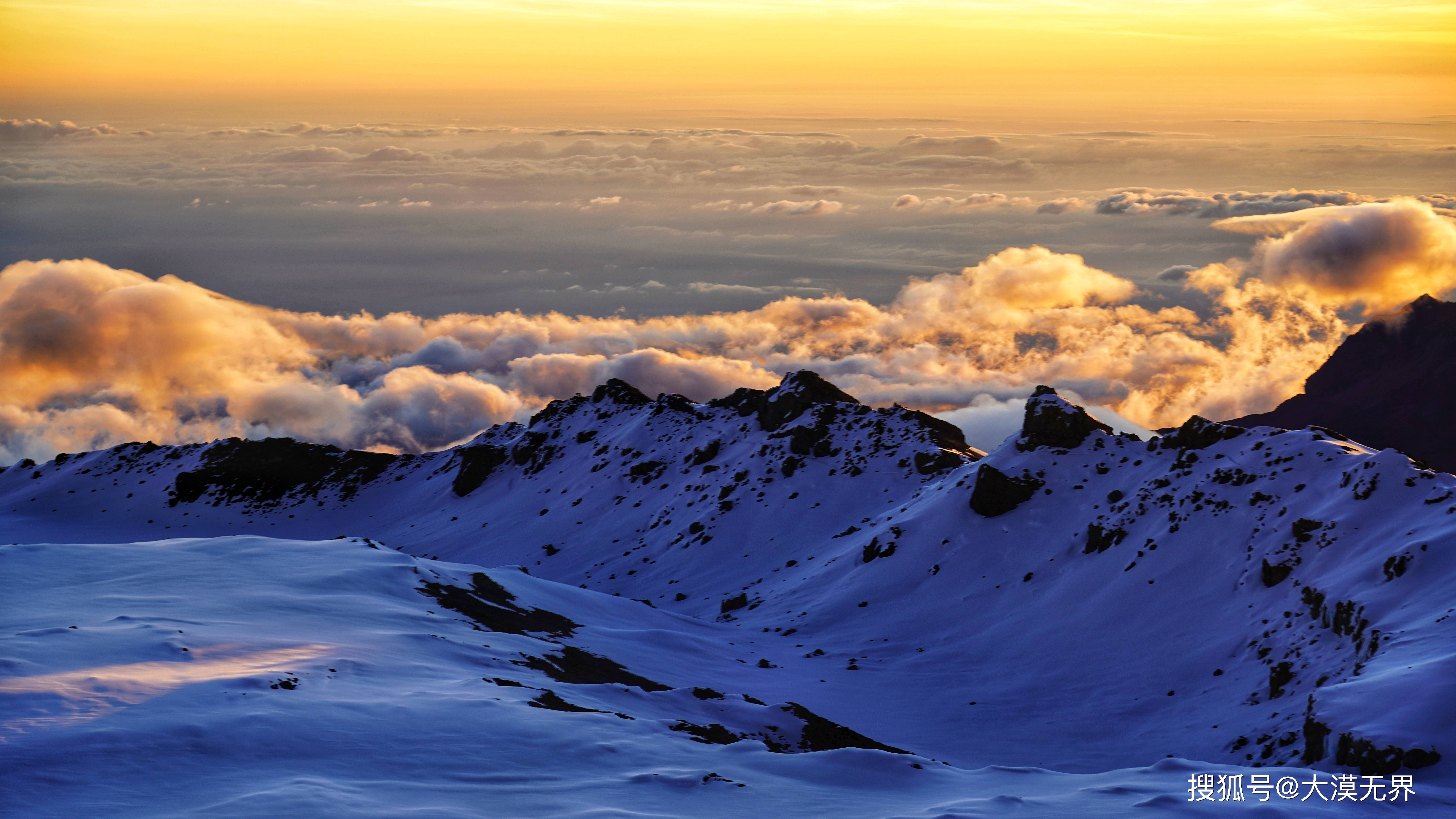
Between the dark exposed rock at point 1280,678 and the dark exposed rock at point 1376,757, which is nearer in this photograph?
the dark exposed rock at point 1376,757

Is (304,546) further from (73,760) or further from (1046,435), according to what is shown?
(1046,435)

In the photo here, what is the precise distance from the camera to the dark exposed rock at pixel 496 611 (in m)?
52.5

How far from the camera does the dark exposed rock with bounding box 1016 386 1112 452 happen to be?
282 feet

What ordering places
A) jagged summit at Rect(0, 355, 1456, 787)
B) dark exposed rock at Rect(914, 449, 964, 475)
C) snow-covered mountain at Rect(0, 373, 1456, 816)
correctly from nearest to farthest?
snow-covered mountain at Rect(0, 373, 1456, 816)
jagged summit at Rect(0, 355, 1456, 787)
dark exposed rock at Rect(914, 449, 964, 475)

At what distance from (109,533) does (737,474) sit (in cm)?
10575

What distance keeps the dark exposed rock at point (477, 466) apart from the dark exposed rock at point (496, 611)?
273 ft

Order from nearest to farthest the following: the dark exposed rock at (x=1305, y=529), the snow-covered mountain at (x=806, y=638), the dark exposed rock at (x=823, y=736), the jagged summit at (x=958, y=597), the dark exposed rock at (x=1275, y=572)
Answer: the snow-covered mountain at (x=806, y=638)
the dark exposed rock at (x=823, y=736)
the jagged summit at (x=958, y=597)
the dark exposed rock at (x=1275, y=572)
the dark exposed rock at (x=1305, y=529)

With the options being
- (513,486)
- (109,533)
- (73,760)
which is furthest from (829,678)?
(109,533)

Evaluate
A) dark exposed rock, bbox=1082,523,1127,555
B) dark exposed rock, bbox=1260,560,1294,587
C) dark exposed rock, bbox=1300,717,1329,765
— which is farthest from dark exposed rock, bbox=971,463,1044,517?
dark exposed rock, bbox=1300,717,1329,765

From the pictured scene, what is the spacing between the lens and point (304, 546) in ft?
195

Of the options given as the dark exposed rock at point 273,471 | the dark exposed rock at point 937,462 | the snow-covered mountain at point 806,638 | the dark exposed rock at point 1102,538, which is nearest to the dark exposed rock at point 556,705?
the snow-covered mountain at point 806,638

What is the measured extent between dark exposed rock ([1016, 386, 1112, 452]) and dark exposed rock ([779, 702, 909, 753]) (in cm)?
4807

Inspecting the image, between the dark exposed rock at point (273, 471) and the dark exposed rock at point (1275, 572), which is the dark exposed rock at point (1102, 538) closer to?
the dark exposed rock at point (1275, 572)

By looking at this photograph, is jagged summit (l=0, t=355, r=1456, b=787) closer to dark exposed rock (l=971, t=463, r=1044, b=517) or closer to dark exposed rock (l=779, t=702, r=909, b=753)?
dark exposed rock (l=971, t=463, r=1044, b=517)
